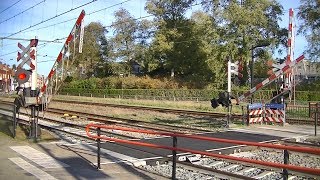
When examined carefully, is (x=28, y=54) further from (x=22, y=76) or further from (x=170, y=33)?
(x=170, y=33)

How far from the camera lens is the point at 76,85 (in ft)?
240

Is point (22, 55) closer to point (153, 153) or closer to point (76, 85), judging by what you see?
point (153, 153)

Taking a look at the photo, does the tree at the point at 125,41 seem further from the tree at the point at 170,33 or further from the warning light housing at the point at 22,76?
the warning light housing at the point at 22,76

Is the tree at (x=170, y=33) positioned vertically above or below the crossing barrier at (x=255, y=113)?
above

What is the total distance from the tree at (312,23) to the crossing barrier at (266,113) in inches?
1289

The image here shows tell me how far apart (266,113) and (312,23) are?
35.4 meters

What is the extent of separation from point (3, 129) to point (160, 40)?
47.6 metres

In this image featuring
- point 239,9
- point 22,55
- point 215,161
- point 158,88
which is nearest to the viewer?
point 215,161

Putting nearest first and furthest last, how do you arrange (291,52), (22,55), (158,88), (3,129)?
(22,55) → (3,129) → (291,52) → (158,88)

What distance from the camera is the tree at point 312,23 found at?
50281mm

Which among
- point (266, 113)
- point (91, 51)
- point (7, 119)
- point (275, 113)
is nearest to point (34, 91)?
point (7, 119)

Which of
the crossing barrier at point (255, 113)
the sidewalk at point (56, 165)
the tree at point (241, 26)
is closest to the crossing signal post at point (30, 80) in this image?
the sidewalk at point (56, 165)

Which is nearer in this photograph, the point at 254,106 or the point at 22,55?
the point at 22,55

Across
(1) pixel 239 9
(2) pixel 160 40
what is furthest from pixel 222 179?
(2) pixel 160 40
